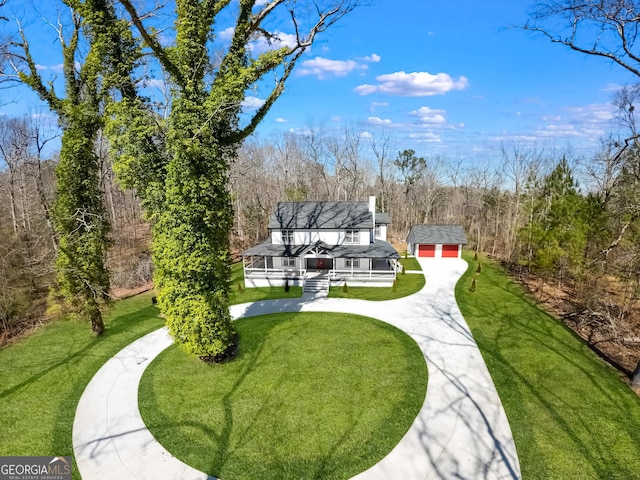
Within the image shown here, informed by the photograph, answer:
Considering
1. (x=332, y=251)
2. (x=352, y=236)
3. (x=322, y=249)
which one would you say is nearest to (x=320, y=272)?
(x=322, y=249)

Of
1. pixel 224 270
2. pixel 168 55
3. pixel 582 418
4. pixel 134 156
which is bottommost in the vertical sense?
pixel 582 418

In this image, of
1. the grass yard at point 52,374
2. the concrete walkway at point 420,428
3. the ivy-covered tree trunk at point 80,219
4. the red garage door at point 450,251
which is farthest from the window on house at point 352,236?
the ivy-covered tree trunk at point 80,219

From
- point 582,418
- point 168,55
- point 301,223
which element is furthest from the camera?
point 301,223

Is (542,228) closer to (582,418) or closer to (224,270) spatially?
(582,418)

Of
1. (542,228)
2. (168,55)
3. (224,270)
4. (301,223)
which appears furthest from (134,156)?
(542,228)

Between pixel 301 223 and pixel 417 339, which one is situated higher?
pixel 301 223

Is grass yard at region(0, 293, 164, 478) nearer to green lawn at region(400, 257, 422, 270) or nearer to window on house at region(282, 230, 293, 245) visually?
window on house at region(282, 230, 293, 245)

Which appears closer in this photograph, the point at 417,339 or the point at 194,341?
the point at 194,341
